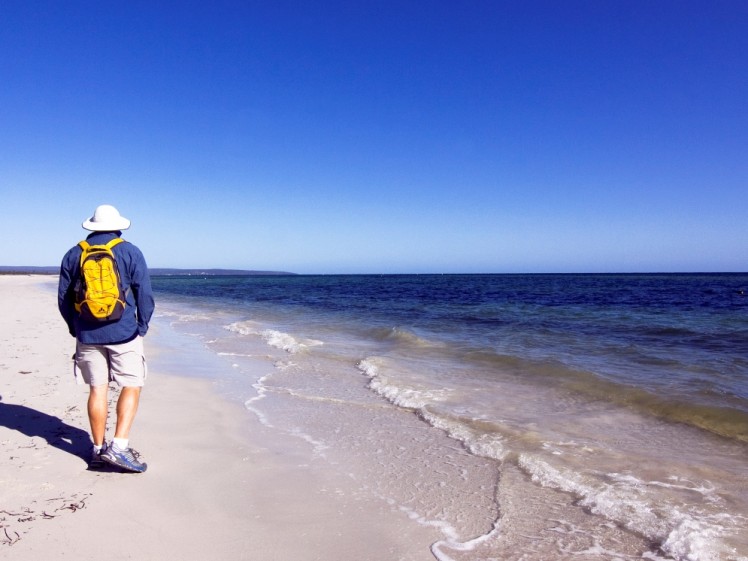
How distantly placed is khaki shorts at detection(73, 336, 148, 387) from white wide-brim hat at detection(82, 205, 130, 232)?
2.98 feet

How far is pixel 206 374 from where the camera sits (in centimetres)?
814

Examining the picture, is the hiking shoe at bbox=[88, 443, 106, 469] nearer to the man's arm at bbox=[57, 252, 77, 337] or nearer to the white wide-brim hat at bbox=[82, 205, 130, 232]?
the man's arm at bbox=[57, 252, 77, 337]

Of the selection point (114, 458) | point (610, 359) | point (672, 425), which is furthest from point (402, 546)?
point (610, 359)

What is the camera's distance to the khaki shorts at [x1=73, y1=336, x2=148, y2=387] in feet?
12.8

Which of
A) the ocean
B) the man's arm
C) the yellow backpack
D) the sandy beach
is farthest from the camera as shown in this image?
the man's arm

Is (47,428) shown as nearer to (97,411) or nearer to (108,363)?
(97,411)

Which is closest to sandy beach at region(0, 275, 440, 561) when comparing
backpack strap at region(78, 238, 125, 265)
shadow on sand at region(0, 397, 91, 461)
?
shadow on sand at region(0, 397, 91, 461)

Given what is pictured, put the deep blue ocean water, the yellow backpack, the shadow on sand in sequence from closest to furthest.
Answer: the yellow backpack → the shadow on sand → the deep blue ocean water

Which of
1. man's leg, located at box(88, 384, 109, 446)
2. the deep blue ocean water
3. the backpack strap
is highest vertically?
the backpack strap

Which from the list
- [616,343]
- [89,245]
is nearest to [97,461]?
[89,245]

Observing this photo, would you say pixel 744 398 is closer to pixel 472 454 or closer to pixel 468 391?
pixel 468 391

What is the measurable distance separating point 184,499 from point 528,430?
142 inches

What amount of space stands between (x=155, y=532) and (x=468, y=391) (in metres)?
5.02

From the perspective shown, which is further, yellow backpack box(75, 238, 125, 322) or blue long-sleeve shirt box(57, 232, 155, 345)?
blue long-sleeve shirt box(57, 232, 155, 345)
